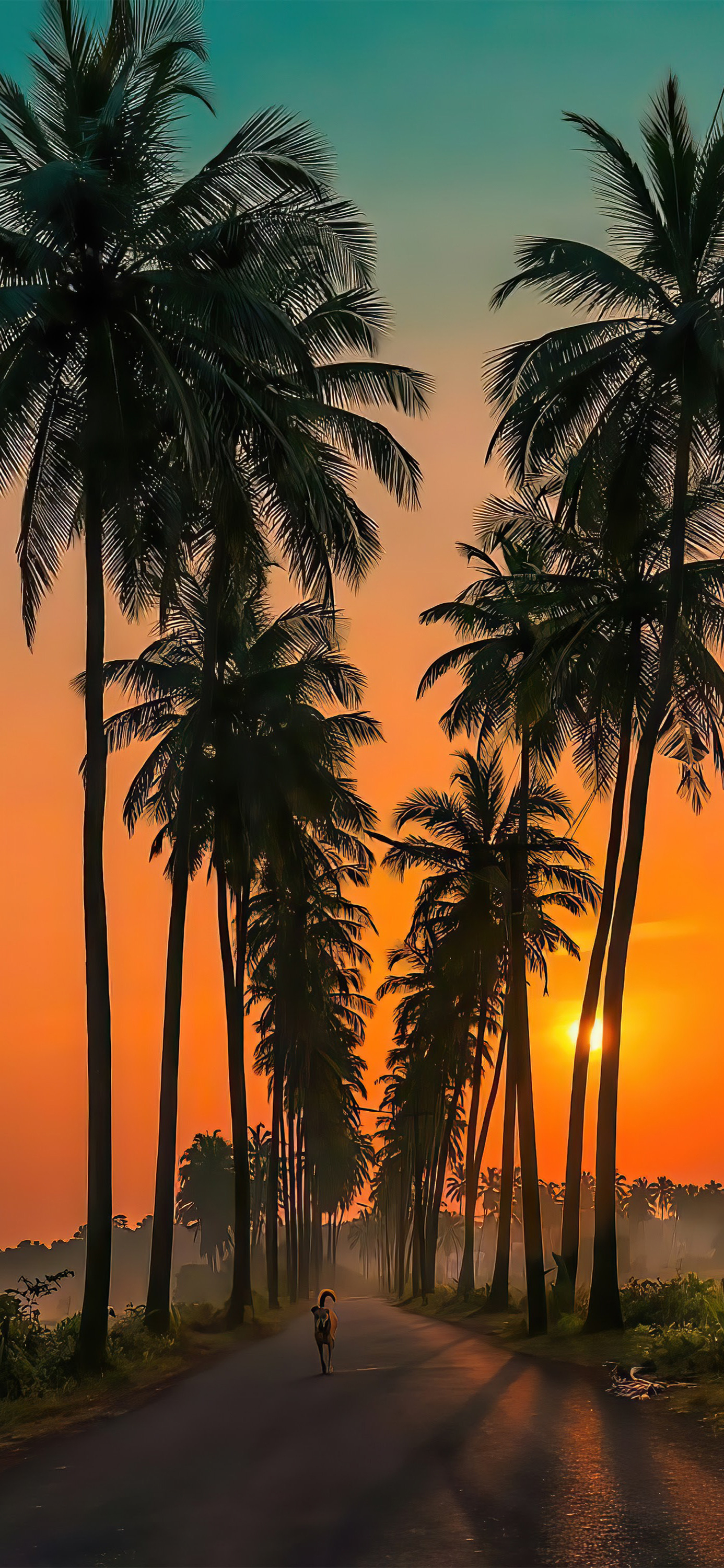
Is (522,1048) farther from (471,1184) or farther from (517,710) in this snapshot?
(471,1184)

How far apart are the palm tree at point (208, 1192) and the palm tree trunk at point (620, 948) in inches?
4153

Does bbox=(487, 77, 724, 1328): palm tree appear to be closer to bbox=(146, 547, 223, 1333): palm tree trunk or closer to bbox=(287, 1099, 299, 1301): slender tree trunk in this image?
bbox=(146, 547, 223, 1333): palm tree trunk

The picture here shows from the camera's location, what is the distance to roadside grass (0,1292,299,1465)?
12.4 m

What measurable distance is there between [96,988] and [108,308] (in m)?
8.52

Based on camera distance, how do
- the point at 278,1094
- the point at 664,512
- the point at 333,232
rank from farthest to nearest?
the point at 278,1094 < the point at 664,512 < the point at 333,232

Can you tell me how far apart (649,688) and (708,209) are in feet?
25.0

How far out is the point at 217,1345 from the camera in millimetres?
22734

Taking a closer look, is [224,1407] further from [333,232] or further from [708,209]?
[708,209]

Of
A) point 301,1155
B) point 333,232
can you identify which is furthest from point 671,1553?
point 301,1155

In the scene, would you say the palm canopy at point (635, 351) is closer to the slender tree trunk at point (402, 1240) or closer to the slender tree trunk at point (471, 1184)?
the slender tree trunk at point (471, 1184)

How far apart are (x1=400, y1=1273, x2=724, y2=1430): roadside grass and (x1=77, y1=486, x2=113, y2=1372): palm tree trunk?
18.7 feet

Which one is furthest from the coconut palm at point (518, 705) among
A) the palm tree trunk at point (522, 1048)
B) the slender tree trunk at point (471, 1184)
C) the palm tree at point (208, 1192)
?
the palm tree at point (208, 1192)

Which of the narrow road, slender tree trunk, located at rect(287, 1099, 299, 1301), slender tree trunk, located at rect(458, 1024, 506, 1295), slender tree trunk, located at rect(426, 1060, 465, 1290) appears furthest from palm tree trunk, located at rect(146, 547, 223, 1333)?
slender tree trunk, located at rect(287, 1099, 299, 1301)

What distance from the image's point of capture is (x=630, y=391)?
1891 centimetres
